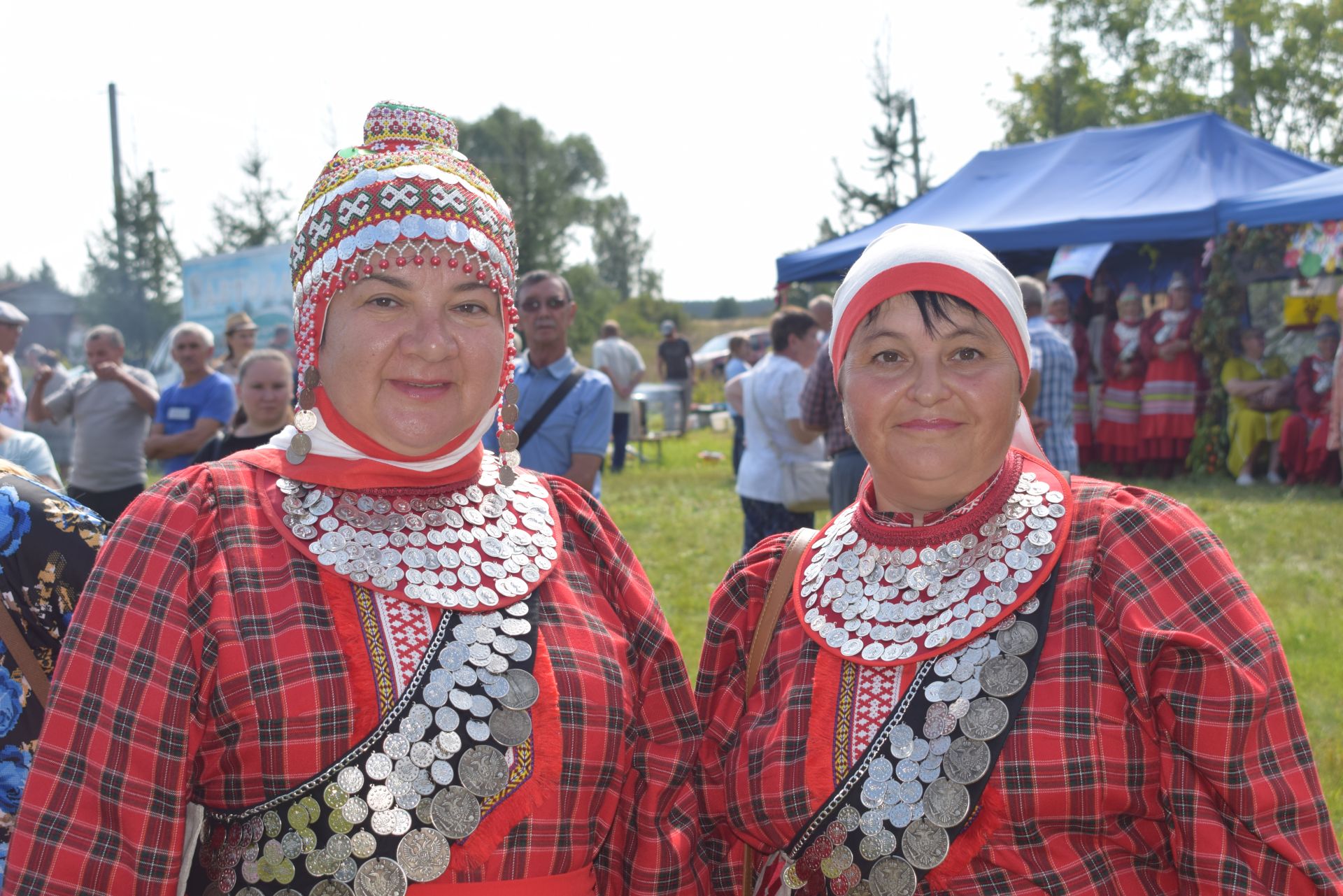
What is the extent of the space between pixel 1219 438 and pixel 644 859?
424 inches

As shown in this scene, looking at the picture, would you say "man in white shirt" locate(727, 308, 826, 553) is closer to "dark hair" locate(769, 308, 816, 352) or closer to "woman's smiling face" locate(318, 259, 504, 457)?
"dark hair" locate(769, 308, 816, 352)

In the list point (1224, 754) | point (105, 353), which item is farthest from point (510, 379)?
point (105, 353)

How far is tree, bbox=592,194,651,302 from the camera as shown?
6494 centimetres

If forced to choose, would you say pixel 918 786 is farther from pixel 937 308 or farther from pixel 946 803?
pixel 937 308

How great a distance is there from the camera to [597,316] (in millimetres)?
40750

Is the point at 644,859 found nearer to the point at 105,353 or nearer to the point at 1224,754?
the point at 1224,754

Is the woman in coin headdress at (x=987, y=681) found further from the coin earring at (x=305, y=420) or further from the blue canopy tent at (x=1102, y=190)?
the blue canopy tent at (x=1102, y=190)

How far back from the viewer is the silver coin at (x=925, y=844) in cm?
181

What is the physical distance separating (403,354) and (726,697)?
0.95 metres

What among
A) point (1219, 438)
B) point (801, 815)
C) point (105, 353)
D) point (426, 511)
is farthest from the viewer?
point (1219, 438)

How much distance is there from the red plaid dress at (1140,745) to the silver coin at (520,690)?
47 cm

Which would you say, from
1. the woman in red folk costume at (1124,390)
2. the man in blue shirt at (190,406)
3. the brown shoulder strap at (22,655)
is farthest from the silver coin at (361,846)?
the woman in red folk costume at (1124,390)

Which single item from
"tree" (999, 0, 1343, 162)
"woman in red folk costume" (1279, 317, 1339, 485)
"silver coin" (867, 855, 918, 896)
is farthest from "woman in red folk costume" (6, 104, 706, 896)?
"tree" (999, 0, 1343, 162)

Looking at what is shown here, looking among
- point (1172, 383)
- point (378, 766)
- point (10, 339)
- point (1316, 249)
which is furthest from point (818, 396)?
point (1172, 383)
